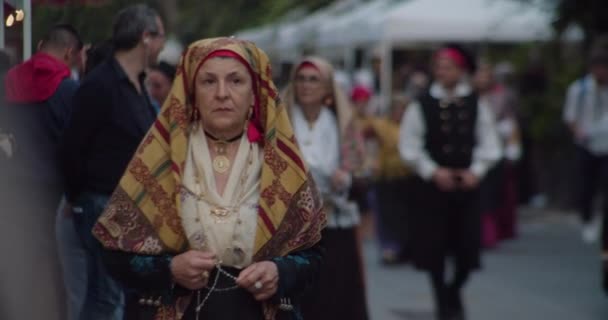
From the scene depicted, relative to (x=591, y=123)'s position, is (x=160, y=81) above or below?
above

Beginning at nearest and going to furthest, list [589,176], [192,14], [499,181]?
[589,176] → [499,181] → [192,14]

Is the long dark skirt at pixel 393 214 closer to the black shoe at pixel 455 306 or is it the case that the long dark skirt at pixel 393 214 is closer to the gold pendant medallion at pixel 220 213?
the black shoe at pixel 455 306

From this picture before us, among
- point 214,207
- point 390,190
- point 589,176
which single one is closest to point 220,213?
point 214,207

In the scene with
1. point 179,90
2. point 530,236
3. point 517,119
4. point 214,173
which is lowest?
point 530,236

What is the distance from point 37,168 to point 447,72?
3.79 meters

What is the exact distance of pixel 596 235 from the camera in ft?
46.9

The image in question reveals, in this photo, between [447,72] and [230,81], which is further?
[447,72]

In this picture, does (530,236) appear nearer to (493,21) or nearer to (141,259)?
(493,21)

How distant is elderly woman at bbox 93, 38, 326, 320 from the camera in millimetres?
4152

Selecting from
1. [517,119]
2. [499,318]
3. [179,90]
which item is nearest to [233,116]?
[179,90]

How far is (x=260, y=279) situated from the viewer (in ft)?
13.5

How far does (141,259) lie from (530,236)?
11513 millimetres

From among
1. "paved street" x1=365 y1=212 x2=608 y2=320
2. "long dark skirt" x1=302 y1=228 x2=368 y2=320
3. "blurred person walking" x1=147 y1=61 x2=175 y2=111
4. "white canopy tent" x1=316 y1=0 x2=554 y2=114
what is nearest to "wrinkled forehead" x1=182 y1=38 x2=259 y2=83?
"long dark skirt" x1=302 y1=228 x2=368 y2=320

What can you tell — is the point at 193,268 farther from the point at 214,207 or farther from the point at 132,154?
the point at 132,154
